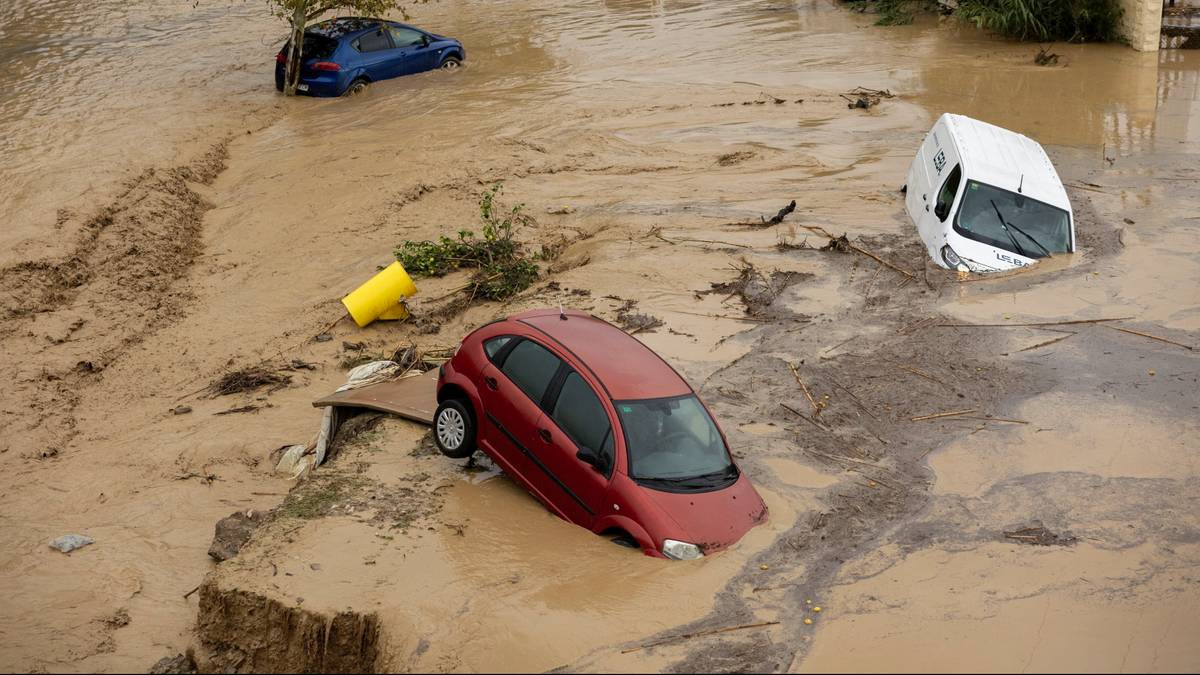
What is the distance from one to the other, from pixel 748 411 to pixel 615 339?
1.94 meters

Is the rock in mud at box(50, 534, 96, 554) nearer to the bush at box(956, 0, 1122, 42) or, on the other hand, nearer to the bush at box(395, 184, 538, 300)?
the bush at box(395, 184, 538, 300)

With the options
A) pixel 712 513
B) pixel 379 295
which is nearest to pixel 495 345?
pixel 712 513

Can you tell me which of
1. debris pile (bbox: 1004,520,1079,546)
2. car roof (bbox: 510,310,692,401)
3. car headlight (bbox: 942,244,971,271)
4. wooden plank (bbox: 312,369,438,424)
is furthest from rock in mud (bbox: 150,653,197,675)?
car headlight (bbox: 942,244,971,271)

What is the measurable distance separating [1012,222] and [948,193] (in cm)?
84

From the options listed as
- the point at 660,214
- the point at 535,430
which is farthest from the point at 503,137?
the point at 535,430

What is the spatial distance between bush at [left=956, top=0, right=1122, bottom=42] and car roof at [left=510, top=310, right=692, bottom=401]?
19.2 m

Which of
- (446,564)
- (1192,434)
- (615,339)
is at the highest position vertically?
(615,339)

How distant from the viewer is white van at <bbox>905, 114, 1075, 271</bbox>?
13859mm

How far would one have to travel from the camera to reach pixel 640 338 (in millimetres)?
12156

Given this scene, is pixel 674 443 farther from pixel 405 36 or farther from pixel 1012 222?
pixel 405 36

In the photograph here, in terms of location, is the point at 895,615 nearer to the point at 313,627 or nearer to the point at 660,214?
the point at 313,627

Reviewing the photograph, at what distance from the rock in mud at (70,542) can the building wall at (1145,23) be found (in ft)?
75.6

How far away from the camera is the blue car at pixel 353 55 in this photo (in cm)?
2222

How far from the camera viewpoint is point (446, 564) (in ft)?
26.1
